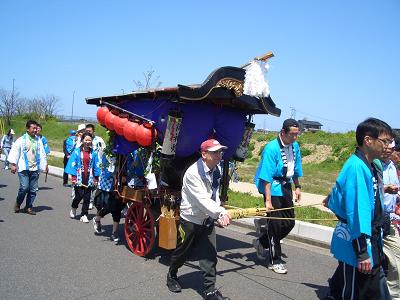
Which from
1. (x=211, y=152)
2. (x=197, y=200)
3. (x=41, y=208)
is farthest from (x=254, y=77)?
(x=41, y=208)

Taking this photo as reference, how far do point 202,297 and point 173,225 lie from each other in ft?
3.86

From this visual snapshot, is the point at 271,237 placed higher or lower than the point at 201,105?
lower

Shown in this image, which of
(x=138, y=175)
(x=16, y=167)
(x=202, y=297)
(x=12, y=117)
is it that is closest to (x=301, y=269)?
(x=202, y=297)

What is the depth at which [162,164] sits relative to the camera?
229 inches

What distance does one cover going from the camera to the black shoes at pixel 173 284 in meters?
4.81

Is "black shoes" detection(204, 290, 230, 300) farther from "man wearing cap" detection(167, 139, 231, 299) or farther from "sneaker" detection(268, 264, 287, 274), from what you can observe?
"sneaker" detection(268, 264, 287, 274)

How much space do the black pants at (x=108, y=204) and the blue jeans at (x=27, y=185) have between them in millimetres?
2423

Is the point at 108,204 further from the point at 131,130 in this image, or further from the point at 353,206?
the point at 353,206

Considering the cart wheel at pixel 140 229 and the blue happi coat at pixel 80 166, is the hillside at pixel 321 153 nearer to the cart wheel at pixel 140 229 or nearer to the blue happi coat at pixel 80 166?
the blue happi coat at pixel 80 166

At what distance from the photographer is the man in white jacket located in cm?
863

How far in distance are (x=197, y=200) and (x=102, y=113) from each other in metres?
3.14

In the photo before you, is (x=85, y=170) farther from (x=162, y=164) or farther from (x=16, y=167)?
(x=162, y=164)

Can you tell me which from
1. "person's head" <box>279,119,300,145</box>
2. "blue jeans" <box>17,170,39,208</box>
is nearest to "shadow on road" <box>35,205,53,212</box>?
"blue jeans" <box>17,170,39,208</box>

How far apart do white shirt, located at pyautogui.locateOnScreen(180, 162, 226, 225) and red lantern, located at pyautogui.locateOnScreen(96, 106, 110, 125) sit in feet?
9.06
